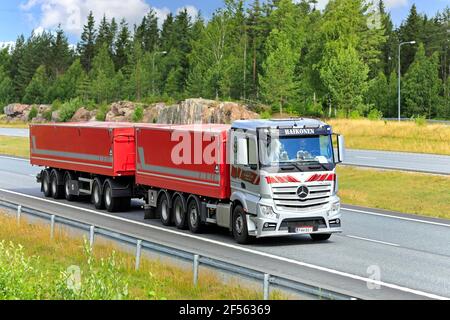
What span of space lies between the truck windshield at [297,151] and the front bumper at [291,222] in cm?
106

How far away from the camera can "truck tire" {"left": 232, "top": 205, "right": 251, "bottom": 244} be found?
1997 centimetres

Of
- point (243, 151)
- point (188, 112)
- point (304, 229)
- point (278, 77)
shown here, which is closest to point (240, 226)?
point (304, 229)

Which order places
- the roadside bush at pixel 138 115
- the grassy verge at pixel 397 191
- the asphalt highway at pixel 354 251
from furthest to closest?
the roadside bush at pixel 138 115 → the grassy verge at pixel 397 191 → the asphalt highway at pixel 354 251

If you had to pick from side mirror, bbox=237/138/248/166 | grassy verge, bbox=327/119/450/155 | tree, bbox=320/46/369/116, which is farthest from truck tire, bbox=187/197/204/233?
tree, bbox=320/46/369/116

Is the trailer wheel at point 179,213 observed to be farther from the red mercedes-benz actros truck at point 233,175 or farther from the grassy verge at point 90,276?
the grassy verge at point 90,276

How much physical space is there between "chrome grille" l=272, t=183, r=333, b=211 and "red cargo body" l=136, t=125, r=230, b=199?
1.89 meters

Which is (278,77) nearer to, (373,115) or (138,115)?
(373,115)

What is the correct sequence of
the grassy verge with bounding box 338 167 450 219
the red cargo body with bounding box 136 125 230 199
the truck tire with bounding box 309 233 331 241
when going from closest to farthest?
the truck tire with bounding box 309 233 331 241 → the red cargo body with bounding box 136 125 230 199 → the grassy verge with bounding box 338 167 450 219

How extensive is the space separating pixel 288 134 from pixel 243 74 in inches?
3120

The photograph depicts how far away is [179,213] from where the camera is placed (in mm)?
23312

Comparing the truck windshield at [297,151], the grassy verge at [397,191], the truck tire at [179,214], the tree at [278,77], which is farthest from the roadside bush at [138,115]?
the truck windshield at [297,151]

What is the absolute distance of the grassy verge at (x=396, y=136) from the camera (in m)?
52.2

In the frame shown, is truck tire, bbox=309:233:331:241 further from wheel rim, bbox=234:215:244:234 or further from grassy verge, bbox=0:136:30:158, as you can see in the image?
grassy verge, bbox=0:136:30:158

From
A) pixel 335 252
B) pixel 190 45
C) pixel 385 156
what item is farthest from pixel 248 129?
pixel 190 45
